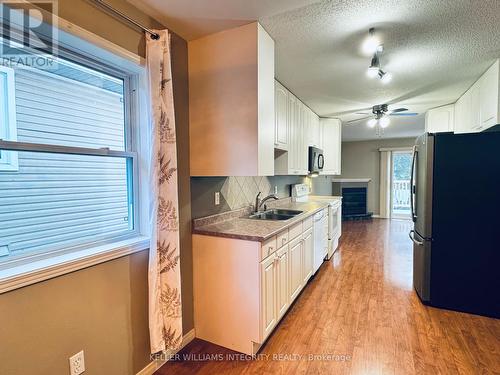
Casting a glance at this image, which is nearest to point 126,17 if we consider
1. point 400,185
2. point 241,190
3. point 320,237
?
point 241,190

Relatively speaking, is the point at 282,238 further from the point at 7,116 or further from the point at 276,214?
the point at 7,116

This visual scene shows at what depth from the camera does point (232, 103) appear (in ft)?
6.63

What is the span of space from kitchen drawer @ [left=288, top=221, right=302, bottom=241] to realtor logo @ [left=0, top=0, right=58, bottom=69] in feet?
6.83

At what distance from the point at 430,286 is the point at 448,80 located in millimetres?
2292

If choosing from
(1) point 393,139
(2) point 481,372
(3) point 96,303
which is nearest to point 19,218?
(3) point 96,303

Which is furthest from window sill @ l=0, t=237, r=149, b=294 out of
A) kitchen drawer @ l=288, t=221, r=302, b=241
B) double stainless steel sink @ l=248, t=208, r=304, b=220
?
double stainless steel sink @ l=248, t=208, r=304, b=220

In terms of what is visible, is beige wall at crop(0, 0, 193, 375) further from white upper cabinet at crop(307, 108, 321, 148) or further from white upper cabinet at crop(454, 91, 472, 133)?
white upper cabinet at crop(454, 91, 472, 133)

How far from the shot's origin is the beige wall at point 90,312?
1189 mm

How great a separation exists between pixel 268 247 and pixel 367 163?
7.03 metres

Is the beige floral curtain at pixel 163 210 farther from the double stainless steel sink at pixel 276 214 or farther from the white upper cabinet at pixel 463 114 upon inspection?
the white upper cabinet at pixel 463 114

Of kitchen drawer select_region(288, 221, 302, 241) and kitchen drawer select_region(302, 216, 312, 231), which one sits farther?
kitchen drawer select_region(302, 216, 312, 231)

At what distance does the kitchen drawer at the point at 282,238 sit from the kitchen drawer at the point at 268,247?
0.08 meters

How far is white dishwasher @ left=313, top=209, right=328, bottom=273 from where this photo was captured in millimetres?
3330

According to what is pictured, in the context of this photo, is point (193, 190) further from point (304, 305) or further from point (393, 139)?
point (393, 139)
